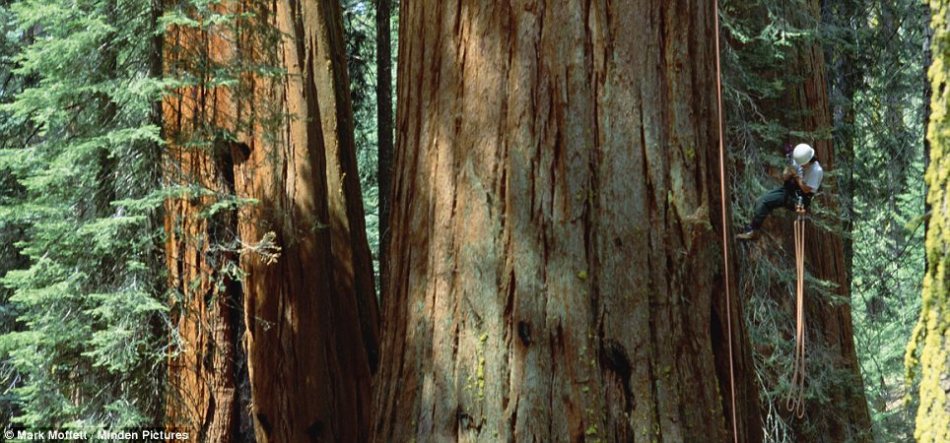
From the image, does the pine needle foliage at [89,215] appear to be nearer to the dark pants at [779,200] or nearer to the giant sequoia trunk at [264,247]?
the giant sequoia trunk at [264,247]

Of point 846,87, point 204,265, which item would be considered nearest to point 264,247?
point 204,265

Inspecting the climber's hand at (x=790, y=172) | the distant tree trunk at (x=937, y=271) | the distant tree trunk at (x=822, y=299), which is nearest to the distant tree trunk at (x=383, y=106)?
the distant tree trunk at (x=822, y=299)

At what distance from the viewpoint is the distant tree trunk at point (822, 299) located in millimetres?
9203

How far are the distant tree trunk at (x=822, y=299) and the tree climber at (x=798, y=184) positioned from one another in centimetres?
328

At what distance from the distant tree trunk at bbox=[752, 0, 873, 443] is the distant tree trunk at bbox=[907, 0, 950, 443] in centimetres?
601

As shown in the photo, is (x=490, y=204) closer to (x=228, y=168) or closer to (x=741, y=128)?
(x=228, y=168)

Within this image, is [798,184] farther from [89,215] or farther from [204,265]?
[89,215]

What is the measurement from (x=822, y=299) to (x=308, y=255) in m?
4.96

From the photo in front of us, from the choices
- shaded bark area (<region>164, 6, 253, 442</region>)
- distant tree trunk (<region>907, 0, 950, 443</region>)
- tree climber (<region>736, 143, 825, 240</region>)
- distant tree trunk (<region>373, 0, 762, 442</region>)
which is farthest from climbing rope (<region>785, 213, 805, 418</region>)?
shaded bark area (<region>164, 6, 253, 442</region>)

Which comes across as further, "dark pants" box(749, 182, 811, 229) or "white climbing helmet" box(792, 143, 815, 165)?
"dark pants" box(749, 182, 811, 229)

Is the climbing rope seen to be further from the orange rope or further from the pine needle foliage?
the pine needle foliage

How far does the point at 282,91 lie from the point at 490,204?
3254mm

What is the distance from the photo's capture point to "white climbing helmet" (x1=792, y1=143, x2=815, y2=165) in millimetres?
5176

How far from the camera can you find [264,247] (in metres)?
6.44
